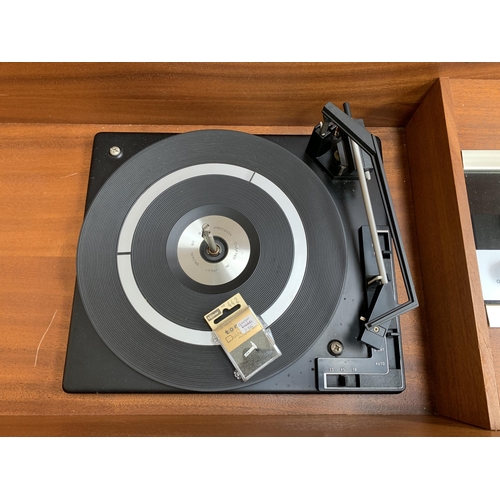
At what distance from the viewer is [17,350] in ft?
2.67

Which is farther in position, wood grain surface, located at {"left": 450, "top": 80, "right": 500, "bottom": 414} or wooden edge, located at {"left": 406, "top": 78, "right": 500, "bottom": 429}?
wood grain surface, located at {"left": 450, "top": 80, "right": 500, "bottom": 414}

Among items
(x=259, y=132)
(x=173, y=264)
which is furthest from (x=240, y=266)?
(x=259, y=132)

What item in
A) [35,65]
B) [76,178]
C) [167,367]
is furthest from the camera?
[76,178]

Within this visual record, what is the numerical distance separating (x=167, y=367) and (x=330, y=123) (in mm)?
526

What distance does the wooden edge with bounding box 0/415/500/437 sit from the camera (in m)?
0.65

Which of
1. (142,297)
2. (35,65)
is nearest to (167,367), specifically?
(142,297)

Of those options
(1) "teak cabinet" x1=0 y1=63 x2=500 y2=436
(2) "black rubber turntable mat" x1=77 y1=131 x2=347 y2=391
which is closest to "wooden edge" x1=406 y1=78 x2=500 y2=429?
(1) "teak cabinet" x1=0 y1=63 x2=500 y2=436

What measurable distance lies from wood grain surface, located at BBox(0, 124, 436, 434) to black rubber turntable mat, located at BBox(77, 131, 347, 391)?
0.10 metres

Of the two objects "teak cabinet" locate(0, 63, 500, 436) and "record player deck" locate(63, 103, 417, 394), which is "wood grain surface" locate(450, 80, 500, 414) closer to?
"teak cabinet" locate(0, 63, 500, 436)

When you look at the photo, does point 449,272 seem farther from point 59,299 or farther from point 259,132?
point 59,299

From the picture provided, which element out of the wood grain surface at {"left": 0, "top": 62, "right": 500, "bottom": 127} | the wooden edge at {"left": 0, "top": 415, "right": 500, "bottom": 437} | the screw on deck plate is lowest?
the wooden edge at {"left": 0, "top": 415, "right": 500, "bottom": 437}
